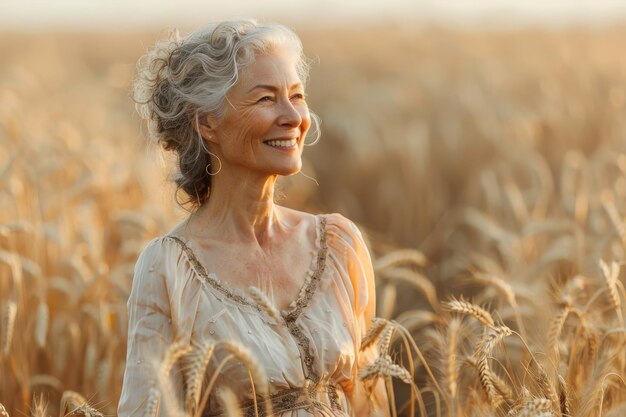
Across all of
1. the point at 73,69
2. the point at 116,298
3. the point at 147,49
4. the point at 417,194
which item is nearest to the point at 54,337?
the point at 116,298

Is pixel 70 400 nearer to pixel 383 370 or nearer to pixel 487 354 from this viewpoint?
pixel 383 370

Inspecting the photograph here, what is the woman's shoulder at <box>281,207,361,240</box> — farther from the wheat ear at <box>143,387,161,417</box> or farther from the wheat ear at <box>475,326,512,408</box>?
the wheat ear at <box>143,387,161,417</box>

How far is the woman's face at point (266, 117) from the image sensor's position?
7.50 feet

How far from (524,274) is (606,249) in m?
0.35

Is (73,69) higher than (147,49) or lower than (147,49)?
higher

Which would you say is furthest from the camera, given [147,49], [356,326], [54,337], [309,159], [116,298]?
[309,159]

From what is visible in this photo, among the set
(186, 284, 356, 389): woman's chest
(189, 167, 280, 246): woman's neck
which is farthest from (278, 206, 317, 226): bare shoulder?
(186, 284, 356, 389): woman's chest

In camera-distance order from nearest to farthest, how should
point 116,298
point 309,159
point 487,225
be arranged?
point 116,298, point 487,225, point 309,159

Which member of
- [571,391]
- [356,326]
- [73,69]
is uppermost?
[73,69]

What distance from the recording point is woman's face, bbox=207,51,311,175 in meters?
2.29

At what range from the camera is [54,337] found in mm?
3529

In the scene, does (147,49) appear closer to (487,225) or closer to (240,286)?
(240,286)

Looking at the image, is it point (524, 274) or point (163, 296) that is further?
point (524, 274)

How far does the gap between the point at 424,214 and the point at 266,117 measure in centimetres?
408
